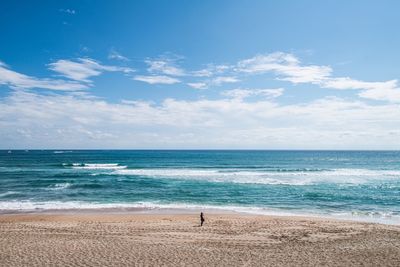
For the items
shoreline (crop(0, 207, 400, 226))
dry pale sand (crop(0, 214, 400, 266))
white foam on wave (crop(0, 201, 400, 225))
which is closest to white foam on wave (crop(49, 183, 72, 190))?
white foam on wave (crop(0, 201, 400, 225))

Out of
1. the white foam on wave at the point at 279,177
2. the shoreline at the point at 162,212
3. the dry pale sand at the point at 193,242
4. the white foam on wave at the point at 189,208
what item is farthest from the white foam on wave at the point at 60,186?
the dry pale sand at the point at 193,242

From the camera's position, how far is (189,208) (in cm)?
2286

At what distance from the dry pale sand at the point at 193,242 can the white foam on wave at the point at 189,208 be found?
9.89ft

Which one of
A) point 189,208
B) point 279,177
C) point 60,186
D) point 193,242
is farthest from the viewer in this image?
point 279,177

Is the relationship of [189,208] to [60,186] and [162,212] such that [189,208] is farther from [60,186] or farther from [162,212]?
[60,186]

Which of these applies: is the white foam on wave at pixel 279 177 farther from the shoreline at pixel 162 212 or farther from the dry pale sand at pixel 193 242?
the dry pale sand at pixel 193 242

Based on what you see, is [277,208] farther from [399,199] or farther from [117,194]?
[117,194]

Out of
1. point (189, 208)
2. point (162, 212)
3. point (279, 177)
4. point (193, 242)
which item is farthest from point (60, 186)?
point (279, 177)

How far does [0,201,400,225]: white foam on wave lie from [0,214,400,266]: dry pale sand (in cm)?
302

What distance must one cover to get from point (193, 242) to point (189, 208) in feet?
32.4

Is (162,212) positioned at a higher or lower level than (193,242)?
lower

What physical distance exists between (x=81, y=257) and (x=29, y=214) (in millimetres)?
11299

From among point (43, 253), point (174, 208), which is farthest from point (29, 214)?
point (43, 253)

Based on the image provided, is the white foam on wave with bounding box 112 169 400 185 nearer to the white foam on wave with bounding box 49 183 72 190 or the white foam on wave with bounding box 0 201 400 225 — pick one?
the white foam on wave with bounding box 49 183 72 190
